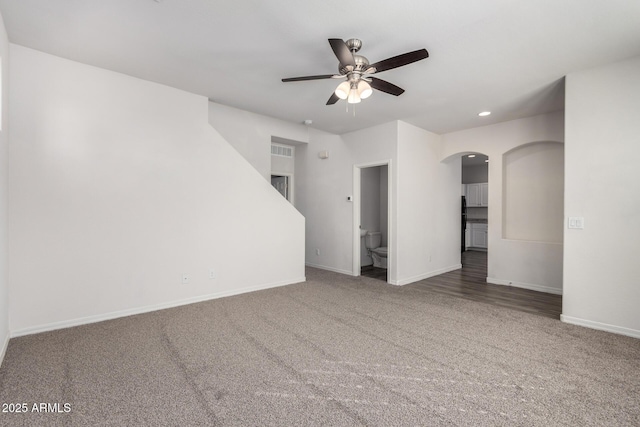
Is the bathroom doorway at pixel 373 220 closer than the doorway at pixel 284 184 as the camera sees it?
Yes

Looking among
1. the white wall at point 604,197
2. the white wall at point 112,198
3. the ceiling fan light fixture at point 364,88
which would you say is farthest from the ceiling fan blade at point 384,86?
the white wall at point 112,198

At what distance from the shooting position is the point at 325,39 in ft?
8.50

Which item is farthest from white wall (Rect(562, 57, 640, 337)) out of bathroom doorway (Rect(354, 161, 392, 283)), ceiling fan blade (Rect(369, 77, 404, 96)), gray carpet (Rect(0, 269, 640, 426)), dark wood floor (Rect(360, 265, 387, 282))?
bathroom doorway (Rect(354, 161, 392, 283))

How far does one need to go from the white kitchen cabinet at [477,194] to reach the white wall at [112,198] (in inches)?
283

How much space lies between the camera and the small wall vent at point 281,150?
621 centimetres

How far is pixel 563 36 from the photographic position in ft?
8.36

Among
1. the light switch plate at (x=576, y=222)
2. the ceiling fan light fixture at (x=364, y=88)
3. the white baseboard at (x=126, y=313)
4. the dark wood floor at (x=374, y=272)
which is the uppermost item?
the ceiling fan light fixture at (x=364, y=88)

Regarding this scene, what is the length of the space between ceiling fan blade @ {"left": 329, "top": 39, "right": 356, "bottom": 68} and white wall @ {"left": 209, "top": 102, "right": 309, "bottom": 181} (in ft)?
9.01

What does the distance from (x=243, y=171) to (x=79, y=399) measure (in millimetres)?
3021

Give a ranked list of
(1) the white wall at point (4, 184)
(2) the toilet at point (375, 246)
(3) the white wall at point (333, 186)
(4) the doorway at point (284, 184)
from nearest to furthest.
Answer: (1) the white wall at point (4, 184) → (3) the white wall at point (333, 186) → (2) the toilet at point (375, 246) → (4) the doorway at point (284, 184)

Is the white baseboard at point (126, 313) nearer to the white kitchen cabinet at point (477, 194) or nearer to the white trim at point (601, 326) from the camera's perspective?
the white trim at point (601, 326)

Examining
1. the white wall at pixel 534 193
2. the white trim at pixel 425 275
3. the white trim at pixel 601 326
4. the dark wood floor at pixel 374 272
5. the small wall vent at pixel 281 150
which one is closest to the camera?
the white trim at pixel 601 326

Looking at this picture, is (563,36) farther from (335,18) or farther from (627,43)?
(335,18)

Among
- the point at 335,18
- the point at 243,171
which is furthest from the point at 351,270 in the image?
the point at 335,18
